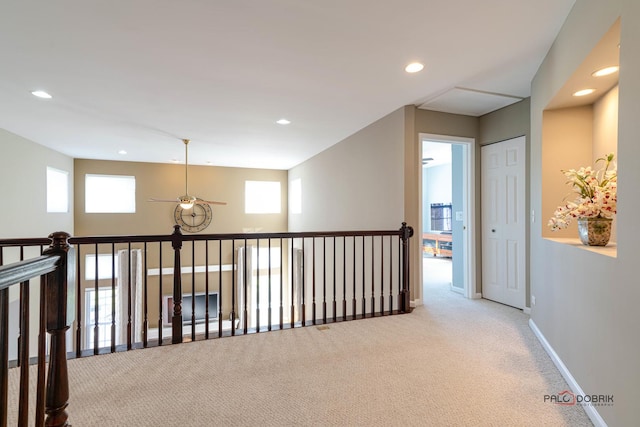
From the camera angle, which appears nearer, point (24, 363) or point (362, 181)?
point (24, 363)

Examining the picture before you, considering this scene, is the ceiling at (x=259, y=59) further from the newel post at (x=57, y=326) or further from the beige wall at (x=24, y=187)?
the newel post at (x=57, y=326)

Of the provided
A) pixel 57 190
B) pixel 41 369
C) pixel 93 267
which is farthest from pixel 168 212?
pixel 41 369

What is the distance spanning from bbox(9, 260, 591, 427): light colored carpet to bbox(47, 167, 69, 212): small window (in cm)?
574

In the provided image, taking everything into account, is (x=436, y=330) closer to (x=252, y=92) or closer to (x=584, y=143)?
(x=584, y=143)

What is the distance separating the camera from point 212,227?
28.1 feet

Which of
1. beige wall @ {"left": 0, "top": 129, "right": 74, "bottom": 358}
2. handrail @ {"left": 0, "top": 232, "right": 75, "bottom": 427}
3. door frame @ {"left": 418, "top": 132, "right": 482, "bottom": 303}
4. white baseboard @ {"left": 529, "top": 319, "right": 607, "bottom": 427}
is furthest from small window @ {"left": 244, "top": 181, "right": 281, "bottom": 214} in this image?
handrail @ {"left": 0, "top": 232, "right": 75, "bottom": 427}

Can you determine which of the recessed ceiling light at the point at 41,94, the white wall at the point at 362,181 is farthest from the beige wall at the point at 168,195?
the recessed ceiling light at the point at 41,94

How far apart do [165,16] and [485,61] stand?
262cm

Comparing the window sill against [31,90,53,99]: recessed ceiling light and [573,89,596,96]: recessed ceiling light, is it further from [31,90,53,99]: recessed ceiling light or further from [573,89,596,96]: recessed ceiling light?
[31,90,53,99]: recessed ceiling light

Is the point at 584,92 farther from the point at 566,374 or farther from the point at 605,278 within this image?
the point at 566,374

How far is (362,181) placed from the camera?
4961mm

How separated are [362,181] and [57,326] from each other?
4196 mm

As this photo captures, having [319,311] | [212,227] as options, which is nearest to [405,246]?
[319,311]

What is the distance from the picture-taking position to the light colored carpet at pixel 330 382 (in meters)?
1.74
